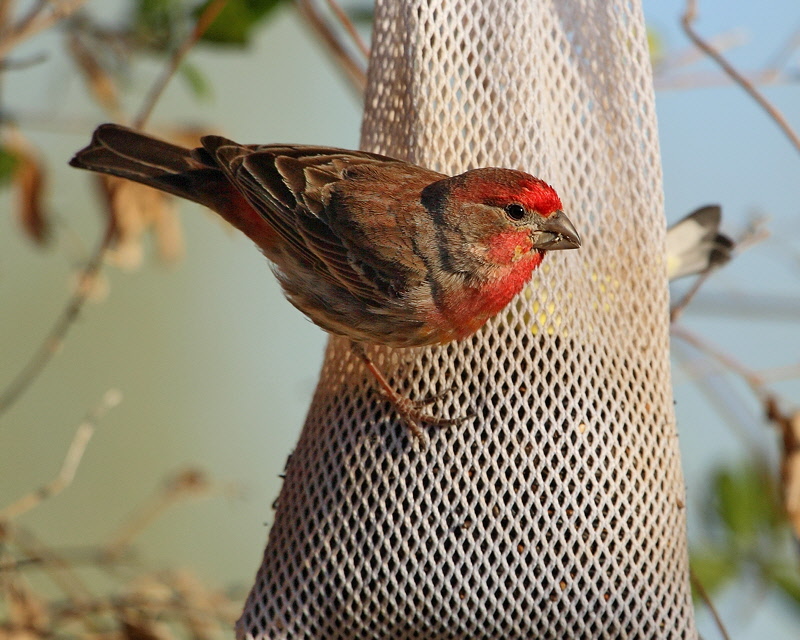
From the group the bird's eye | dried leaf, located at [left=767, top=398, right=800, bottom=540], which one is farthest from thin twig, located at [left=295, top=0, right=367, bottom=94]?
dried leaf, located at [left=767, top=398, right=800, bottom=540]

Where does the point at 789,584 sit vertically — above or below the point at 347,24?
below

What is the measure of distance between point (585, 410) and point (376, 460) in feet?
2.42

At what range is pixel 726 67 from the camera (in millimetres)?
3602

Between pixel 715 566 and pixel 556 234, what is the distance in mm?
2568

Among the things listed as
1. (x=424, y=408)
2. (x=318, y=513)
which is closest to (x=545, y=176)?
(x=424, y=408)

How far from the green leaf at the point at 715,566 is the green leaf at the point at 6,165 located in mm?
3844

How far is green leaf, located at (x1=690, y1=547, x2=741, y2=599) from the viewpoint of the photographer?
495 centimetres

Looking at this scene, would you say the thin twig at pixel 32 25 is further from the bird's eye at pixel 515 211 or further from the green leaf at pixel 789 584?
the green leaf at pixel 789 584

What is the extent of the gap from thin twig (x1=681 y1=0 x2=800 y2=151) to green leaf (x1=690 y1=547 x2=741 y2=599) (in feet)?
7.43

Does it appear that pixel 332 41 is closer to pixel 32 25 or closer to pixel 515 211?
pixel 32 25

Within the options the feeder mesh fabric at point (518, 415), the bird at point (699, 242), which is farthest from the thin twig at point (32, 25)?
the bird at point (699, 242)

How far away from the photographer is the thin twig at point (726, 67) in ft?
11.7

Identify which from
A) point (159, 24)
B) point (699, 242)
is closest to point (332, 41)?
point (159, 24)

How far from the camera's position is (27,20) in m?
4.30
